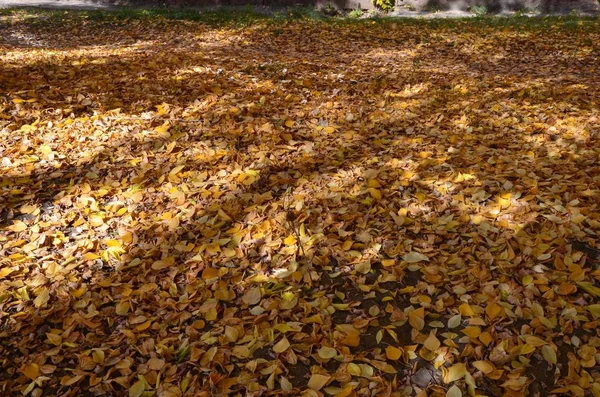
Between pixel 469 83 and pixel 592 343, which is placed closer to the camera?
pixel 592 343

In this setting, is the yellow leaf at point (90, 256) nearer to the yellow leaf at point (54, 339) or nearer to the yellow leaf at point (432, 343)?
the yellow leaf at point (54, 339)

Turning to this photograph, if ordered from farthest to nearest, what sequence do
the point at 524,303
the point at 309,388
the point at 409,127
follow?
the point at 409,127
the point at 524,303
the point at 309,388

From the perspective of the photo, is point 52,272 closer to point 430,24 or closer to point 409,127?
point 409,127

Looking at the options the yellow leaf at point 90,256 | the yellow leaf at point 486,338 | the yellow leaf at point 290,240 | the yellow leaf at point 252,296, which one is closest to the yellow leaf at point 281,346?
the yellow leaf at point 252,296

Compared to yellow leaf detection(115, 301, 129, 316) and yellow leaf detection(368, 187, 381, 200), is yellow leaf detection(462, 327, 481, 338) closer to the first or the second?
yellow leaf detection(368, 187, 381, 200)

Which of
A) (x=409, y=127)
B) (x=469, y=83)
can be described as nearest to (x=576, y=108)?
(x=469, y=83)

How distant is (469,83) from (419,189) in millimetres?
2962

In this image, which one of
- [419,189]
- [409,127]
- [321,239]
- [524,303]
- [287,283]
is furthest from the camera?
[409,127]

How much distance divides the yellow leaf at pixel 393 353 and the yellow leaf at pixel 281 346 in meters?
0.49

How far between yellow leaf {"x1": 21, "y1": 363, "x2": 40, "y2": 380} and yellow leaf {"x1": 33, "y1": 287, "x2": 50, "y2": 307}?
405mm

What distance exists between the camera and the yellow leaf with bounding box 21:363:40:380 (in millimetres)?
2125

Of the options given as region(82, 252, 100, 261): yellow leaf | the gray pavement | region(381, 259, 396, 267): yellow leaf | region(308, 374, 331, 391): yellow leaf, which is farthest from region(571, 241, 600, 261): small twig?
the gray pavement

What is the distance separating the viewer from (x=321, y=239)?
9.62ft

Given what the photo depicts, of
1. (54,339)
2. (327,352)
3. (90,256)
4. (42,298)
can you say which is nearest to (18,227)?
(90,256)
